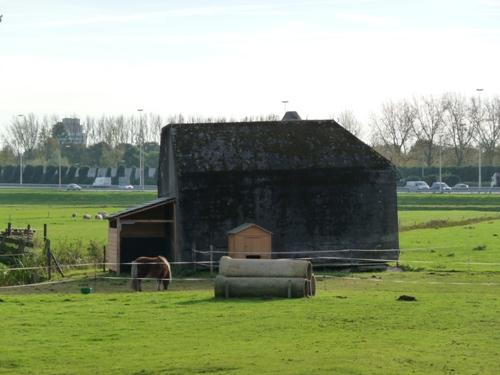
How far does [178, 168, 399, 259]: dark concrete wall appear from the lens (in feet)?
158

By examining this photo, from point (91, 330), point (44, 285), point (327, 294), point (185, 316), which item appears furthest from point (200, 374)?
point (44, 285)

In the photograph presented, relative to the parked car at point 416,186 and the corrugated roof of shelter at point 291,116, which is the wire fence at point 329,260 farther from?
the parked car at point 416,186

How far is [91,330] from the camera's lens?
2544 centimetres

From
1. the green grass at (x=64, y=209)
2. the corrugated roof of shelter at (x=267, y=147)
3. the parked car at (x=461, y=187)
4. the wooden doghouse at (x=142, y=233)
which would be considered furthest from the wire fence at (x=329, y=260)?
the parked car at (x=461, y=187)

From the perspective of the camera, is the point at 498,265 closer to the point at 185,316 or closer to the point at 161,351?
the point at 185,316

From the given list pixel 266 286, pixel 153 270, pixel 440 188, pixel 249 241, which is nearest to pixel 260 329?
pixel 266 286

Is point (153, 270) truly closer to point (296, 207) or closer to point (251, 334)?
point (296, 207)

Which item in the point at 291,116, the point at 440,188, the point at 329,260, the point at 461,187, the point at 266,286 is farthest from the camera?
the point at 461,187

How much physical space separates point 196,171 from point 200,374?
1147 inches

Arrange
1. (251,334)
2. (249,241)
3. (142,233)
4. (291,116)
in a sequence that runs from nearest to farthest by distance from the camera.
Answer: (251,334) → (249,241) → (142,233) → (291,116)

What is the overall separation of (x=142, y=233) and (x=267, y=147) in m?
6.71

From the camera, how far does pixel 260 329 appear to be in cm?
2512

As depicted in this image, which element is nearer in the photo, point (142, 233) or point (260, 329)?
point (260, 329)

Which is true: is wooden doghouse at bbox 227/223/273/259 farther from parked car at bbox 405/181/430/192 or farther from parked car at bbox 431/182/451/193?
parked car at bbox 405/181/430/192
